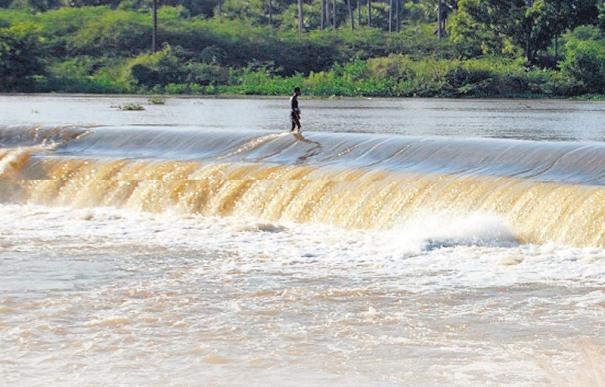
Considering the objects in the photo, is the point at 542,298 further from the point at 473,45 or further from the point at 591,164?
the point at 473,45

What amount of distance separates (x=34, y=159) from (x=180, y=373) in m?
11.8

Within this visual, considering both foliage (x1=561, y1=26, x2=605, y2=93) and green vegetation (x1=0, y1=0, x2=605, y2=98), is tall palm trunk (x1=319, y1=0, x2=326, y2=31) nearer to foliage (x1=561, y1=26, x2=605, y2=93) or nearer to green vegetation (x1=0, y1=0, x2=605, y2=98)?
green vegetation (x1=0, y1=0, x2=605, y2=98)

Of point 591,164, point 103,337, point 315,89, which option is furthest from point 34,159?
point 315,89

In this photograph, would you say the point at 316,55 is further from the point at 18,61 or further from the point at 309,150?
the point at 309,150

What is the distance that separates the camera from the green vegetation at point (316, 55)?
47.3m

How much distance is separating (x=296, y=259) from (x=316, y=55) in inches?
1773

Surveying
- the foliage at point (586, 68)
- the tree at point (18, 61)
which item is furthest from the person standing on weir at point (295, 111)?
A: the tree at point (18, 61)

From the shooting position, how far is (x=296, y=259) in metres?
11.7

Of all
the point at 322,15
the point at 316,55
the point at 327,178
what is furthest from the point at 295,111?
the point at 322,15

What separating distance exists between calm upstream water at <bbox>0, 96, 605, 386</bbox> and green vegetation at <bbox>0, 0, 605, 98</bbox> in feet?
75.4

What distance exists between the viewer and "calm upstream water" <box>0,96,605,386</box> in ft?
25.7

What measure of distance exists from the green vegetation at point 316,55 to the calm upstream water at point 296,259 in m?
23.0

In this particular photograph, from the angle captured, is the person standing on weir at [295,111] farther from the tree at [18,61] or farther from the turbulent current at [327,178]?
the tree at [18,61]

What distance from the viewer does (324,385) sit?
23.9ft
